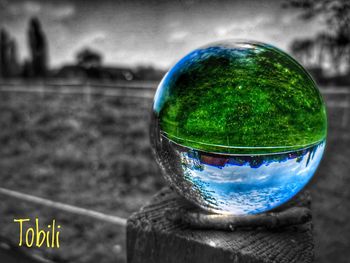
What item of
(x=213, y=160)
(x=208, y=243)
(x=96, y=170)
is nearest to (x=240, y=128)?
(x=213, y=160)

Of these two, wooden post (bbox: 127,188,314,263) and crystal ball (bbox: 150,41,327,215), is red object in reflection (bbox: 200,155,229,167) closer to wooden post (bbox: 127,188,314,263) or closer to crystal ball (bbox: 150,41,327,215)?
crystal ball (bbox: 150,41,327,215)

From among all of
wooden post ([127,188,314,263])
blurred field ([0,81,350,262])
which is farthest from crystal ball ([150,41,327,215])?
blurred field ([0,81,350,262])

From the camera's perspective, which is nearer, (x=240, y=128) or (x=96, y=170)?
(x=240, y=128)

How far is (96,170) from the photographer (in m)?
6.28

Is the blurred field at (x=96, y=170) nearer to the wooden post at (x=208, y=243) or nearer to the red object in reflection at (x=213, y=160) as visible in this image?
the wooden post at (x=208, y=243)

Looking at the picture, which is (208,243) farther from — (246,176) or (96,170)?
(96,170)

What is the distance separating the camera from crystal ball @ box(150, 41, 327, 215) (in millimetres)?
1098

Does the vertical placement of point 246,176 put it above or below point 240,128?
below

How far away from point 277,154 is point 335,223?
3.86 meters

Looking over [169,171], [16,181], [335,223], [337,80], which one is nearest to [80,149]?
[16,181]

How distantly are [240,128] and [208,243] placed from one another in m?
0.38

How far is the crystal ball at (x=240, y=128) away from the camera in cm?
110

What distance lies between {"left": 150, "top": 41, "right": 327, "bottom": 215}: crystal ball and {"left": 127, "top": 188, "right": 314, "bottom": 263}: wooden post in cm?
11

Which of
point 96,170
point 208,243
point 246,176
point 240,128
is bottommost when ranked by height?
point 96,170
